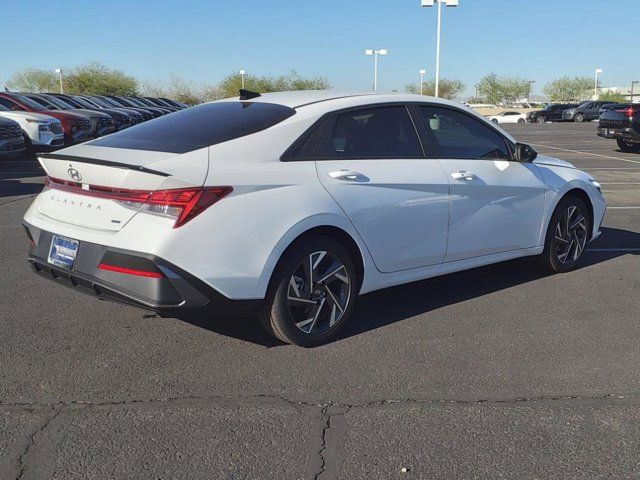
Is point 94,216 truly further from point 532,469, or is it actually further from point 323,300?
point 532,469

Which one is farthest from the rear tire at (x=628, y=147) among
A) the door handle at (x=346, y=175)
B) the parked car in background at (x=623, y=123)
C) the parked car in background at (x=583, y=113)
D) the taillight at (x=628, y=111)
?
the parked car in background at (x=583, y=113)

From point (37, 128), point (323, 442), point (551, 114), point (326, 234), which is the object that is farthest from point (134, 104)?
point (551, 114)

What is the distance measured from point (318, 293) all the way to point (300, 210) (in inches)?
23.9

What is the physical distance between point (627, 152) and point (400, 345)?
1904 cm

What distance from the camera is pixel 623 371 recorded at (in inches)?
158

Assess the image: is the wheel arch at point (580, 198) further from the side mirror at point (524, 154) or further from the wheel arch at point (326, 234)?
the wheel arch at point (326, 234)

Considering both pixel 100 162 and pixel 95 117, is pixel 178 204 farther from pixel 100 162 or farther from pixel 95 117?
pixel 95 117

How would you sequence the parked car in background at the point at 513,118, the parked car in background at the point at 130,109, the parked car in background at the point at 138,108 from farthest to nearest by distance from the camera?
the parked car in background at the point at 513,118, the parked car in background at the point at 138,108, the parked car in background at the point at 130,109

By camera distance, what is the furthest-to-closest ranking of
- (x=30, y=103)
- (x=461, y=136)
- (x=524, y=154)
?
(x=30, y=103)
(x=524, y=154)
(x=461, y=136)

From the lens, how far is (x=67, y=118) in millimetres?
16828

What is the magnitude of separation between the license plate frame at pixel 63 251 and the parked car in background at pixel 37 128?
12.4 metres

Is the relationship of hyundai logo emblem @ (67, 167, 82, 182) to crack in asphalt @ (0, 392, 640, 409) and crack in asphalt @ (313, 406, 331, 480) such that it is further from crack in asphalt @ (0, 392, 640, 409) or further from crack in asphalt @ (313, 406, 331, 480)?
crack in asphalt @ (313, 406, 331, 480)

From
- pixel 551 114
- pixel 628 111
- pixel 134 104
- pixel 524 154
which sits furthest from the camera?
pixel 551 114

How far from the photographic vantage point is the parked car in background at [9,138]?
42.5 feet
